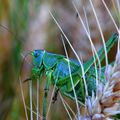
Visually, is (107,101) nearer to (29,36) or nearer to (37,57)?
(37,57)

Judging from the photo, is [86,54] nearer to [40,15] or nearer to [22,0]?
[22,0]

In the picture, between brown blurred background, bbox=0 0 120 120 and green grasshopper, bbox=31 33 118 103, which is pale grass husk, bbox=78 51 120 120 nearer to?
green grasshopper, bbox=31 33 118 103

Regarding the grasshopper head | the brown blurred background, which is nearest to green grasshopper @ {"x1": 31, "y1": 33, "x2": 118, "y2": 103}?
the grasshopper head

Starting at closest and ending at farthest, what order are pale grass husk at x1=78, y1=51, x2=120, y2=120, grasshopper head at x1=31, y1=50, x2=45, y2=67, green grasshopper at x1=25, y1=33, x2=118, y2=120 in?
pale grass husk at x1=78, y1=51, x2=120, y2=120, green grasshopper at x1=25, y1=33, x2=118, y2=120, grasshopper head at x1=31, y1=50, x2=45, y2=67

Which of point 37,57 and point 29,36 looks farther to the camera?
point 29,36

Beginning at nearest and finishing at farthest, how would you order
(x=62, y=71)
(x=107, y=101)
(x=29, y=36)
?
(x=107, y=101) → (x=62, y=71) → (x=29, y=36)

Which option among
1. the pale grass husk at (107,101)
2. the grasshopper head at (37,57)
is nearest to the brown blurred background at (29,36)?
the grasshopper head at (37,57)

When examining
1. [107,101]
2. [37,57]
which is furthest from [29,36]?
[107,101]
